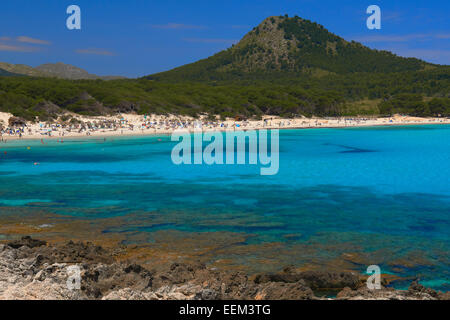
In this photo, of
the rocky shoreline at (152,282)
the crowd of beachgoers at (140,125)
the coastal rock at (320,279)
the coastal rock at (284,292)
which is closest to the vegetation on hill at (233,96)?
the crowd of beachgoers at (140,125)

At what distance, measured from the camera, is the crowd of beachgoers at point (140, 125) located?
184 feet

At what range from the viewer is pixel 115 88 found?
8356 centimetres

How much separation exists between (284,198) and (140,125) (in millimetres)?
48883

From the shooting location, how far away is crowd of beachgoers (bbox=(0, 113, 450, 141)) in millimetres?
56025

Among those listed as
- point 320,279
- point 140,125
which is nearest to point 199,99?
point 140,125

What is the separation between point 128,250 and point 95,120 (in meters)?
56.2

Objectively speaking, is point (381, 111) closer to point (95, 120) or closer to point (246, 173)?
point (95, 120)

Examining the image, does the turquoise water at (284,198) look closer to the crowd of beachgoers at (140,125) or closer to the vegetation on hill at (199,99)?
the crowd of beachgoers at (140,125)

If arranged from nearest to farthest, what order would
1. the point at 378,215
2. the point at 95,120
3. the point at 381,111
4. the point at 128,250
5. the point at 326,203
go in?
the point at 128,250 < the point at 378,215 < the point at 326,203 < the point at 95,120 < the point at 381,111

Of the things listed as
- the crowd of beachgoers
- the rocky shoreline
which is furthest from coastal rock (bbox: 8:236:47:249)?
the crowd of beachgoers

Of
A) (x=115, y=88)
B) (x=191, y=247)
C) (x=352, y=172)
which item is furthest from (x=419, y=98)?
(x=191, y=247)

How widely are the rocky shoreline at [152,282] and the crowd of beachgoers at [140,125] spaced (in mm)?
44243

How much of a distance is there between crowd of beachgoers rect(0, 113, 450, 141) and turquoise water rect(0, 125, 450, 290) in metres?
16.4
